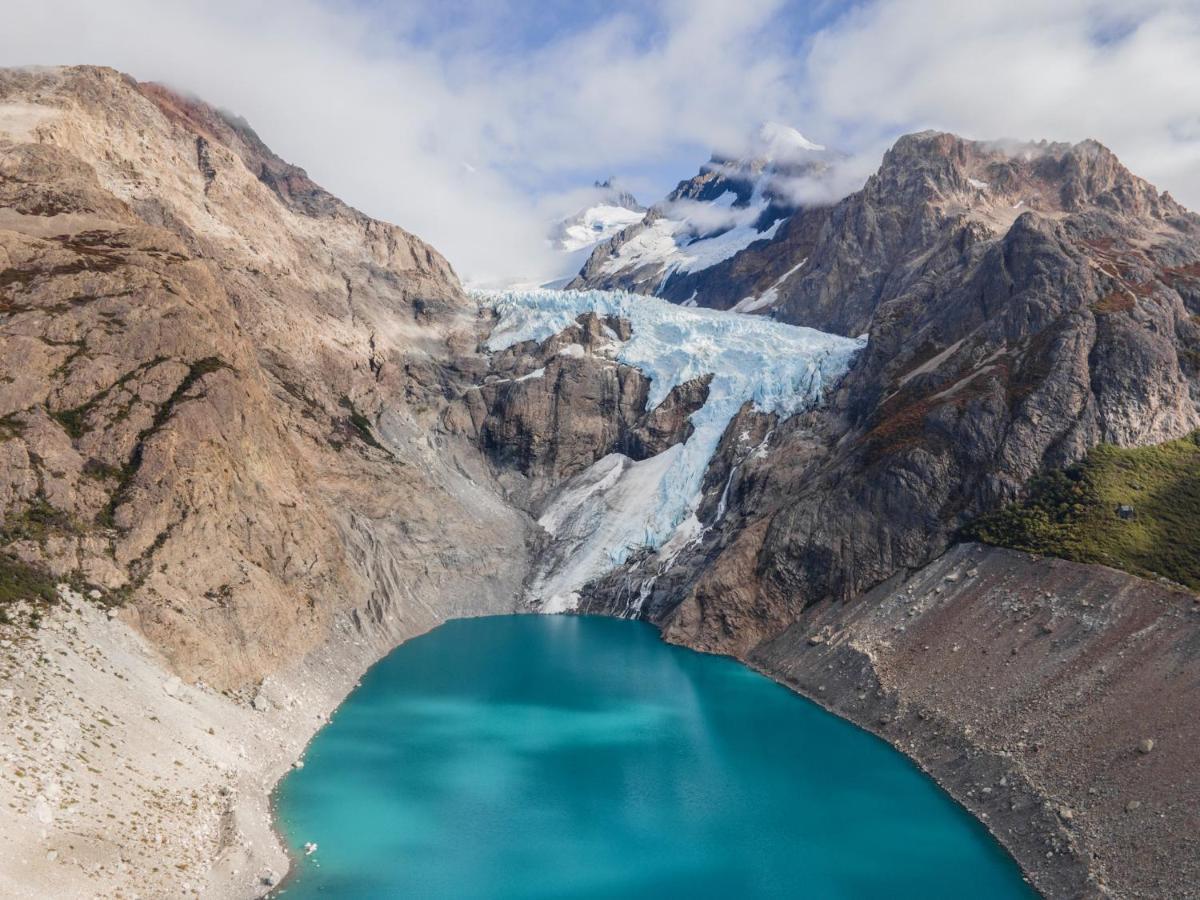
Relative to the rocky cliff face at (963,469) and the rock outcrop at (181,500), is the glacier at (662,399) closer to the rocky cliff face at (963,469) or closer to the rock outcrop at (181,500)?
the rocky cliff face at (963,469)

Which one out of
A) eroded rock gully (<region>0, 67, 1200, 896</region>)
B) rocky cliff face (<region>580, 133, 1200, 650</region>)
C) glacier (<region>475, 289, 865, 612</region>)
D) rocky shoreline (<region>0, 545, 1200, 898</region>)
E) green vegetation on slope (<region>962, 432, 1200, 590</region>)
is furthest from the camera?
glacier (<region>475, 289, 865, 612</region>)

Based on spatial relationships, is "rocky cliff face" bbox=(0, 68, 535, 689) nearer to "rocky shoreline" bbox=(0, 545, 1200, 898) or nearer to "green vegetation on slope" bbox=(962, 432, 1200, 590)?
"rocky shoreline" bbox=(0, 545, 1200, 898)

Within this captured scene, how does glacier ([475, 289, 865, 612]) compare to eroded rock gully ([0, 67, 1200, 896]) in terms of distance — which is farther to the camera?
glacier ([475, 289, 865, 612])

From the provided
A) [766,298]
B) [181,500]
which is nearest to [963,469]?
[181,500]

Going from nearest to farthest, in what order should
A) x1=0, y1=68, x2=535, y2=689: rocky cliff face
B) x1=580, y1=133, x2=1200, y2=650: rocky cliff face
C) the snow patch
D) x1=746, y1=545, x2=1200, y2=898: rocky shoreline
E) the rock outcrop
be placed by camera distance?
the rock outcrop, x1=746, y1=545, x2=1200, y2=898: rocky shoreline, x1=0, y1=68, x2=535, y2=689: rocky cliff face, x1=580, y1=133, x2=1200, y2=650: rocky cliff face, the snow patch

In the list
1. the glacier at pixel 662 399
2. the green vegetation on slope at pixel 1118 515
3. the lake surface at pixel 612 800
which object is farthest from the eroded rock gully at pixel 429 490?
the glacier at pixel 662 399

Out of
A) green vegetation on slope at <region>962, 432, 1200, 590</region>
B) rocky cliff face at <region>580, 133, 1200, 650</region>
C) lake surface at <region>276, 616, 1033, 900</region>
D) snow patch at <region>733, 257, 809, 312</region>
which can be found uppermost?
snow patch at <region>733, 257, 809, 312</region>

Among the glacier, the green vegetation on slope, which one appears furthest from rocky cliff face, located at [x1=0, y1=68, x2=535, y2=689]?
the green vegetation on slope

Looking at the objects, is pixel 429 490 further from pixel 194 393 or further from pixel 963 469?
→ pixel 963 469
